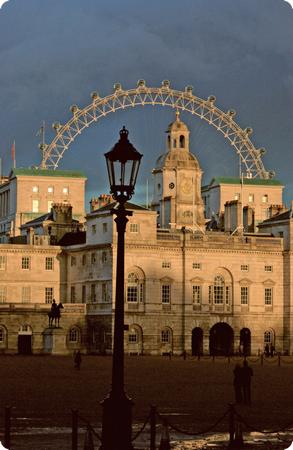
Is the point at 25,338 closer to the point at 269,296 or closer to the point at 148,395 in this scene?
the point at 269,296

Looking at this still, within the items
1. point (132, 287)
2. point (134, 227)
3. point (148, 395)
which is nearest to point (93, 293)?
point (132, 287)

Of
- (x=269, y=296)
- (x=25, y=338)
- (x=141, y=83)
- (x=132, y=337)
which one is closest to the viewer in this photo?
(x=25, y=338)

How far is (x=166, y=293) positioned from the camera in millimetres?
124062

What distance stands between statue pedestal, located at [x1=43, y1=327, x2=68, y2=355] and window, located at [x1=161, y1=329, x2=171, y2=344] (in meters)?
17.4

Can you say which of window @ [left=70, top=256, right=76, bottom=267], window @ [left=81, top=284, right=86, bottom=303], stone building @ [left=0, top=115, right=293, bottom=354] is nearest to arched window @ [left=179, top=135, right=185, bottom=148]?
stone building @ [left=0, top=115, right=293, bottom=354]

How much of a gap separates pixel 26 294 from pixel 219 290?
1801 cm

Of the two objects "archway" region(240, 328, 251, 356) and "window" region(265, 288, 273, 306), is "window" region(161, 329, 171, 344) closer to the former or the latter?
"archway" region(240, 328, 251, 356)

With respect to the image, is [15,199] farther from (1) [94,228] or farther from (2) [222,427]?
(2) [222,427]

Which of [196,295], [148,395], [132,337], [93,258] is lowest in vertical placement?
[148,395]

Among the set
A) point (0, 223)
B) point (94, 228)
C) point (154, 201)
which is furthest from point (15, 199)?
point (94, 228)

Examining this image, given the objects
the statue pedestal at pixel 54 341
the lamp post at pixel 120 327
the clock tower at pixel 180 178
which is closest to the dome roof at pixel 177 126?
the clock tower at pixel 180 178

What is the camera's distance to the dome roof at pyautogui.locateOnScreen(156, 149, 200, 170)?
149375mm

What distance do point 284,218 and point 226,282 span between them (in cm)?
984

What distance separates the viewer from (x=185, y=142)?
14988cm
